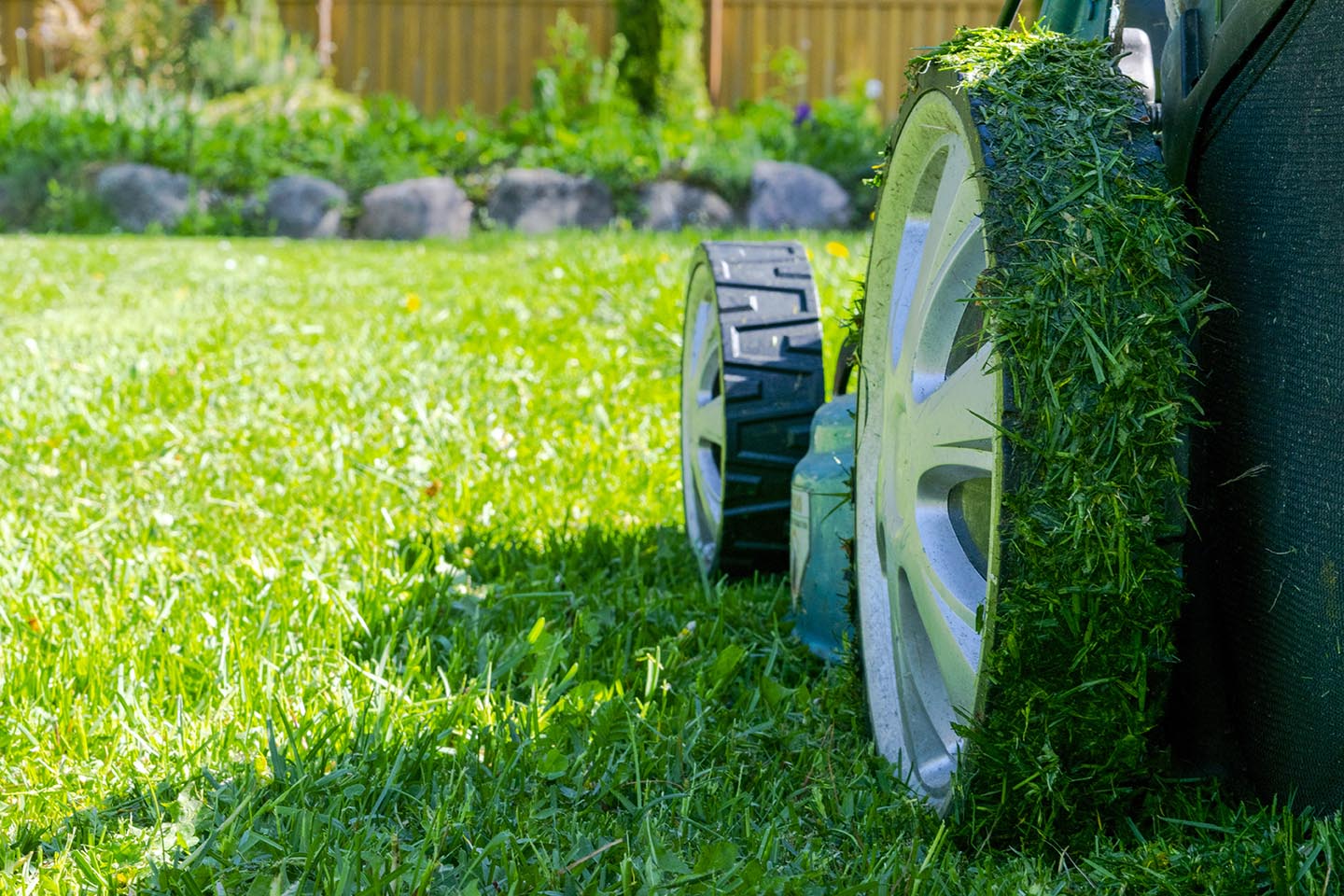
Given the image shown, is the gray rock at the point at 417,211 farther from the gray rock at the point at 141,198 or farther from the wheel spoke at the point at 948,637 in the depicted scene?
the wheel spoke at the point at 948,637

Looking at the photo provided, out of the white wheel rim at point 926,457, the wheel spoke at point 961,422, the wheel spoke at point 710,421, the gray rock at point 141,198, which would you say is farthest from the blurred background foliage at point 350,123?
the wheel spoke at point 961,422

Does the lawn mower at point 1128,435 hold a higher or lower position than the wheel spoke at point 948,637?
higher

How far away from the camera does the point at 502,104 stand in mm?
13250

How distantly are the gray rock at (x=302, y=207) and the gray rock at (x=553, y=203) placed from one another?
125 centimetres

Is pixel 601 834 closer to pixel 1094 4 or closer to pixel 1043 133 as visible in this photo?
pixel 1043 133

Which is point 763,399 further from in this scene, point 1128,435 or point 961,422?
point 1128,435

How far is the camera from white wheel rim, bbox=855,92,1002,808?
1372mm

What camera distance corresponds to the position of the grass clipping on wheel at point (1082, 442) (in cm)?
121

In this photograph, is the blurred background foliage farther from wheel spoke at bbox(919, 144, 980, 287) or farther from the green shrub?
wheel spoke at bbox(919, 144, 980, 287)

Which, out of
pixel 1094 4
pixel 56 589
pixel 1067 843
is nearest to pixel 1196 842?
pixel 1067 843

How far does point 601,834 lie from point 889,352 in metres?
0.67

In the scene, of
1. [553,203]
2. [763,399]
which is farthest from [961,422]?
[553,203]

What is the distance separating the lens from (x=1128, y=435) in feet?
3.97

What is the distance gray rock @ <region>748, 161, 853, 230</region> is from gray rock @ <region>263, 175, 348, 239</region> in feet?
10.2
